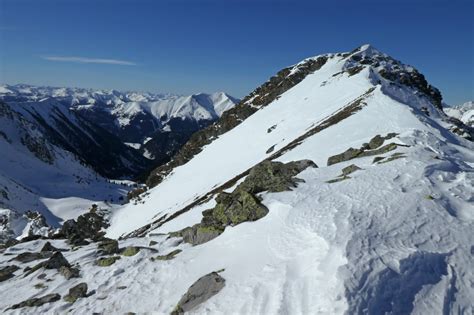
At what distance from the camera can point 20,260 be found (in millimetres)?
25062

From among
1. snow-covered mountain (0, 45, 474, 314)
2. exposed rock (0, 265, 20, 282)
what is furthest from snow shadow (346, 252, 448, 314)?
exposed rock (0, 265, 20, 282)

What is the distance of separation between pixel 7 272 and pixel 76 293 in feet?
24.8

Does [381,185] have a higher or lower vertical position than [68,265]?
lower

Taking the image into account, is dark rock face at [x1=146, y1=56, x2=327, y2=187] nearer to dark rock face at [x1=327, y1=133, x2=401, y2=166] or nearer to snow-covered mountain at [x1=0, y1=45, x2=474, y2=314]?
dark rock face at [x1=327, y1=133, x2=401, y2=166]

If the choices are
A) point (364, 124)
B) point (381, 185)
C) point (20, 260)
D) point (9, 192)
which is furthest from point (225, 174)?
point (9, 192)

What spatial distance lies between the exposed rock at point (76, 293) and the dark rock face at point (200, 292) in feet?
18.0

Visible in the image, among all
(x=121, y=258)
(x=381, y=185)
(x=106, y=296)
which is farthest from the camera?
(x=121, y=258)

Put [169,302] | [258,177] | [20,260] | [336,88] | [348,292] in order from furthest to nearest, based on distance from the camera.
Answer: [336,88], [258,177], [20,260], [169,302], [348,292]

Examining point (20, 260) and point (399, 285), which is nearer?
point (399, 285)

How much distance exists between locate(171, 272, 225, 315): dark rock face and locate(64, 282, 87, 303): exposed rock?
5.48 metres

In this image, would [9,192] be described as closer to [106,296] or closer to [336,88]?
[336,88]

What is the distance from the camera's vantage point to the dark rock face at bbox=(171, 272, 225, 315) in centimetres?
1505

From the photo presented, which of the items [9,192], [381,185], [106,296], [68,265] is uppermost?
[9,192]

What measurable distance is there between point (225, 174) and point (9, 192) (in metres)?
85.9
